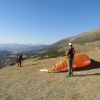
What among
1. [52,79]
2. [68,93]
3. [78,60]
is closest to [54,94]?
[68,93]

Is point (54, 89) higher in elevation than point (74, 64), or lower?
lower

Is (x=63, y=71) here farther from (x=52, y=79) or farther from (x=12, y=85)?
(x=12, y=85)

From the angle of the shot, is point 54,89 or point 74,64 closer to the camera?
point 54,89

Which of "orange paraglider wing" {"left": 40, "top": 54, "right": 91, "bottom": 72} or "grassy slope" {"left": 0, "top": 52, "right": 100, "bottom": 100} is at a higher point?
"orange paraglider wing" {"left": 40, "top": 54, "right": 91, "bottom": 72}

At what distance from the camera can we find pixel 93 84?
14.6m

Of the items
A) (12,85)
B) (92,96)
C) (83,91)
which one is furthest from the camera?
(12,85)

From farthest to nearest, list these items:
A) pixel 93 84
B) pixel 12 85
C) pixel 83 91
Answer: pixel 12 85
pixel 93 84
pixel 83 91

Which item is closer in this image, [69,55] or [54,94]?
[54,94]

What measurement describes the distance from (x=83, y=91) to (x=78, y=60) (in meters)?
8.83

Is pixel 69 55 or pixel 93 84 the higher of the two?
pixel 69 55

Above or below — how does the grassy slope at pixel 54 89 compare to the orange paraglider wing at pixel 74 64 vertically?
below

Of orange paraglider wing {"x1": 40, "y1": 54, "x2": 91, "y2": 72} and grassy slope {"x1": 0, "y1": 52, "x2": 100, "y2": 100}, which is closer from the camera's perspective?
grassy slope {"x1": 0, "y1": 52, "x2": 100, "y2": 100}

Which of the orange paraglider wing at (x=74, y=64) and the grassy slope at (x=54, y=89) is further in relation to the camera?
the orange paraglider wing at (x=74, y=64)

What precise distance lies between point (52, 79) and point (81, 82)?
3.20 metres
